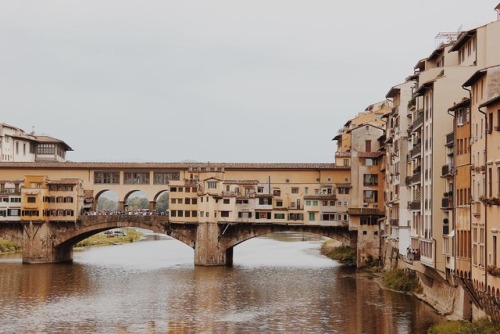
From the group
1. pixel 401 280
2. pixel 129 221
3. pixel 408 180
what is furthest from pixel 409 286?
pixel 129 221

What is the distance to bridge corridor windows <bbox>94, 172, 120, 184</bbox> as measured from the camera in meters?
79.2

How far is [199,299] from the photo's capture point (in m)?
48.9

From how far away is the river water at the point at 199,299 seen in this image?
3934 cm

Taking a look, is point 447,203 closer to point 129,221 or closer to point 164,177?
point 129,221

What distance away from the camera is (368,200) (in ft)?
223

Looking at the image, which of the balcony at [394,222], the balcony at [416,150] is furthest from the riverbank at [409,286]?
the balcony at [416,150]

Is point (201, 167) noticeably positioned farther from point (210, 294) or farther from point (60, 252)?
point (210, 294)

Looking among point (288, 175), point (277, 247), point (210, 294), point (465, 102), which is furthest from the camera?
point (277, 247)

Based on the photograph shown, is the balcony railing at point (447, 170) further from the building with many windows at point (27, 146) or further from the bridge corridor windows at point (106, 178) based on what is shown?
the building with many windows at point (27, 146)

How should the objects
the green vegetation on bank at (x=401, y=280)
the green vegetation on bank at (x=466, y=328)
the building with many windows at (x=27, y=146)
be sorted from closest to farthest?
the green vegetation on bank at (x=466, y=328)
the green vegetation on bank at (x=401, y=280)
the building with many windows at (x=27, y=146)

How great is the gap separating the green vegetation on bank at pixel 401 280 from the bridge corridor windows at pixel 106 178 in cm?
3260

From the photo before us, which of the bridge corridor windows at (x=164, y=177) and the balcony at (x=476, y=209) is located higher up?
the bridge corridor windows at (x=164, y=177)

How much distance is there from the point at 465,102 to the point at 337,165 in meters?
44.8

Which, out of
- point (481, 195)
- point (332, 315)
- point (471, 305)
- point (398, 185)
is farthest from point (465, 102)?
point (398, 185)
